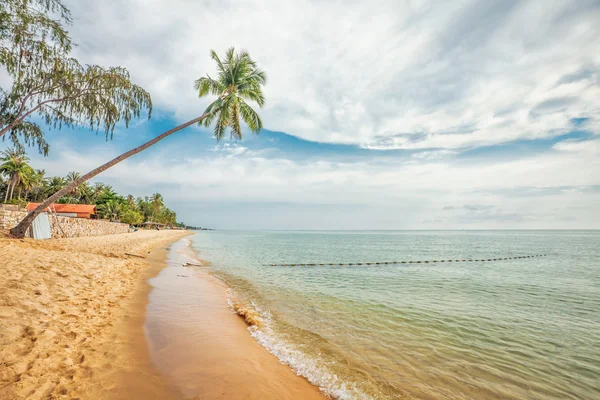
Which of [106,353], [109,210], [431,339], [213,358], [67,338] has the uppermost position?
[109,210]

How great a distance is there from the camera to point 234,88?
63.3ft

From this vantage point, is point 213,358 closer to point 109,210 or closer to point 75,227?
point 75,227

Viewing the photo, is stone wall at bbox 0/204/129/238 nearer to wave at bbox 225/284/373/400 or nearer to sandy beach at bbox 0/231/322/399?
sandy beach at bbox 0/231/322/399

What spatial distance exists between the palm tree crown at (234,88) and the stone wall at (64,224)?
13676mm

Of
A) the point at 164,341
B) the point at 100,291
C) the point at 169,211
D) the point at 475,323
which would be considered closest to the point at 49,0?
the point at 100,291

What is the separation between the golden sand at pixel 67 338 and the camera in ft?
10.6

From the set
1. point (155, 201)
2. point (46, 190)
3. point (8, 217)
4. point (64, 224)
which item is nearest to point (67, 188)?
point (8, 217)

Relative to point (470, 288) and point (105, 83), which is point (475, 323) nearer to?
point (470, 288)

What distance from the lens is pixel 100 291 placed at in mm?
7715

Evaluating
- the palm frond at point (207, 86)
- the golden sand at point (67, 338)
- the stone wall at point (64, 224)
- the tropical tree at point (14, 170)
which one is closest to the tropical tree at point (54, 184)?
the tropical tree at point (14, 170)

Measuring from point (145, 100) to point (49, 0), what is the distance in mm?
4941

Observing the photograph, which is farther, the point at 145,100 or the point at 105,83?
the point at 145,100

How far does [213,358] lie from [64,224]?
29206 mm

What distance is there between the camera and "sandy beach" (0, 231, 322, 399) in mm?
3318
